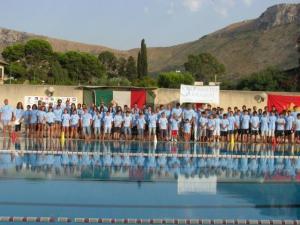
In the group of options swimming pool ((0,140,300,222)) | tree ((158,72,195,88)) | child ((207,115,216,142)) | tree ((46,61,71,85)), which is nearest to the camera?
swimming pool ((0,140,300,222))

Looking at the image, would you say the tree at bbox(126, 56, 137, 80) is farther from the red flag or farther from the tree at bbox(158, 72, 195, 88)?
the red flag

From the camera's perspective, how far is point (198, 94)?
24.0 m

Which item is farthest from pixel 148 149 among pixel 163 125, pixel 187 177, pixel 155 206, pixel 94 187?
pixel 155 206

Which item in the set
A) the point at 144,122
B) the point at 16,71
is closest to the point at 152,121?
the point at 144,122

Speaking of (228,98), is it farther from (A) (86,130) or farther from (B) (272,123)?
(A) (86,130)

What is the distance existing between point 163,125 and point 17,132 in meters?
5.46

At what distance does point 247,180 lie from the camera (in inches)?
464

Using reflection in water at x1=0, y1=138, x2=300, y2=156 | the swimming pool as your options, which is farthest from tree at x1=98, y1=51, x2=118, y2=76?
the swimming pool

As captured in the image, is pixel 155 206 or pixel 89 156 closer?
pixel 155 206

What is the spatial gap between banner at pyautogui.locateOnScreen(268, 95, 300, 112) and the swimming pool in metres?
8.16

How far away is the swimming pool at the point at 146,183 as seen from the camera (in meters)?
8.42

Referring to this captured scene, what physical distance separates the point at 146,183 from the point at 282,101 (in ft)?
51.8

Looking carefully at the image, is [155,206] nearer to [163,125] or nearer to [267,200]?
[267,200]

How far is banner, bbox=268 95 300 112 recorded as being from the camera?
25359 millimetres
